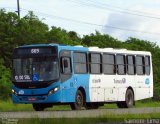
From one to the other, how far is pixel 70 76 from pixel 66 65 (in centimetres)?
61

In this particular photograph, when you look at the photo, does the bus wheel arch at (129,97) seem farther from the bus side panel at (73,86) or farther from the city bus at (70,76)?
the bus side panel at (73,86)

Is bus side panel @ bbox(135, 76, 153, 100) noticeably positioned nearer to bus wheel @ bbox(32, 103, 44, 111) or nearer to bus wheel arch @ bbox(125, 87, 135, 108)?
bus wheel arch @ bbox(125, 87, 135, 108)

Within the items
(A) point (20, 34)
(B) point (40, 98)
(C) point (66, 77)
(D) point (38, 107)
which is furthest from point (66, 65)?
(A) point (20, 34)

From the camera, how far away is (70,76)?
3020 centimetres

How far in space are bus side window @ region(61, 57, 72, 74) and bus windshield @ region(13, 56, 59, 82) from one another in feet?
1.12

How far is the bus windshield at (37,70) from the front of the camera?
2955cm

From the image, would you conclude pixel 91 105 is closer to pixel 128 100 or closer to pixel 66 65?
pixel 128 100

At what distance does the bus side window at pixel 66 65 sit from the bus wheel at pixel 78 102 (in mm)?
1365

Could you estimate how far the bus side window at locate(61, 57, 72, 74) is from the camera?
29.8m

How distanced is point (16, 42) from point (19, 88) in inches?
1117

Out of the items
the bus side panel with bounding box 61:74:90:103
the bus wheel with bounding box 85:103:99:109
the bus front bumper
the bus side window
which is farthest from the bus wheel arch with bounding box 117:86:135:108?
the bus front bumper

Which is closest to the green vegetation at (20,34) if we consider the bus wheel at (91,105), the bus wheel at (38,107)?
the bus wheel at (91,105)

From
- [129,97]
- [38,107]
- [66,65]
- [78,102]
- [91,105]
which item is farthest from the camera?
[129,97]

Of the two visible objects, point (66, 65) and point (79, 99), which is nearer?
point (66, 65)
